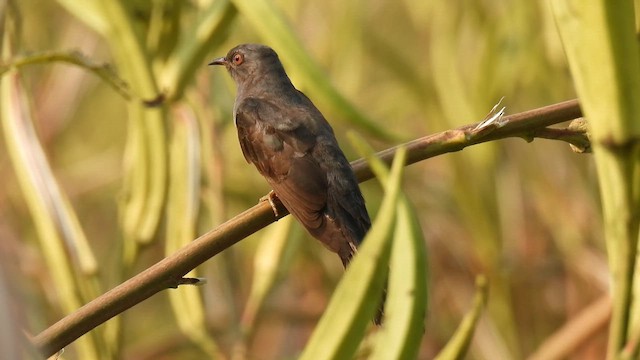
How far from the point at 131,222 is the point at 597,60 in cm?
163

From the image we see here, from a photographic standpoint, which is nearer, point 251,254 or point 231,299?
point 231,299

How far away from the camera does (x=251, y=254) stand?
15.9ft

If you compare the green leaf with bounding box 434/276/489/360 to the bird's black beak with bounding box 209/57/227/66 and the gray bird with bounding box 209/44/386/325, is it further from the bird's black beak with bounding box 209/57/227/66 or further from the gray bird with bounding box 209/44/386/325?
the bird's black beak with bounding box 209/57/227/66

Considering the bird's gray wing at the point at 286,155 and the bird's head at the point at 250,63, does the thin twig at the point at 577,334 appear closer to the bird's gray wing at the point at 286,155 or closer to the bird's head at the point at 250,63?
the bird's gray wing at the point at 286,155

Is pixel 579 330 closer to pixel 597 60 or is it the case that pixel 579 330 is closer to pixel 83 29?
pixel 597 60

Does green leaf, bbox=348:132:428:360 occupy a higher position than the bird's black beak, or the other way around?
the bird's black beak

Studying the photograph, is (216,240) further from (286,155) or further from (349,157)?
(349,157)

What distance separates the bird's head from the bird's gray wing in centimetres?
35

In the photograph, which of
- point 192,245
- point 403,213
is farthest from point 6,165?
point 403,213

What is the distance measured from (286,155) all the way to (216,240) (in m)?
1.44

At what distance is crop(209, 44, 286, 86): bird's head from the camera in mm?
3951

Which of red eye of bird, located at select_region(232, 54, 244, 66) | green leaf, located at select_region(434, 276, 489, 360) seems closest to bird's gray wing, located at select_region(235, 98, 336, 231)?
red eye of bird, located at select_region(232, 54, 244, 66)

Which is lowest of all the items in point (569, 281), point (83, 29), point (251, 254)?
point (569, 281)

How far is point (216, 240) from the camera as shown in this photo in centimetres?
183
